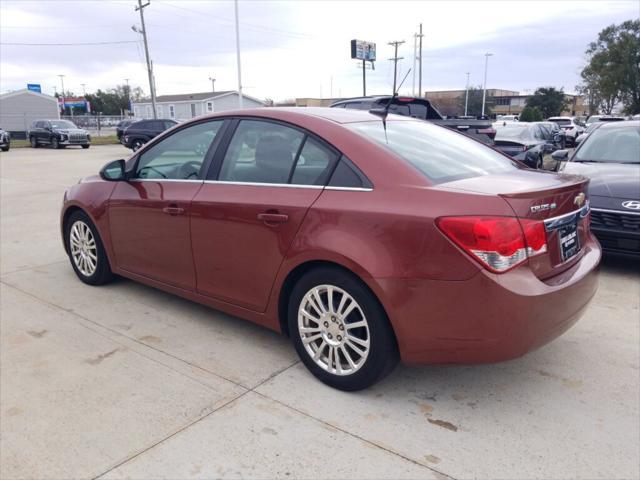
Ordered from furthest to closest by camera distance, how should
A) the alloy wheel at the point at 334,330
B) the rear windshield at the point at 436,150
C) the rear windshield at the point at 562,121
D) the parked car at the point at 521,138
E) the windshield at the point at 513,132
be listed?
1. the rear windshield at the point at 562,121
2. the windshield at the point at 513,132
3. the parked car at the point at 521,138
4. the rear windshield at the point at 436,150
5. the alloy wheel at the point at 334,330

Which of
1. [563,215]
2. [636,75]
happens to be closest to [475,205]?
Answer: [563,215]

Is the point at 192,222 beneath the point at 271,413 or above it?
above

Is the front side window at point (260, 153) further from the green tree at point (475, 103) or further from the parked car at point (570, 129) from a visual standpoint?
the green tree at point (475, 103)

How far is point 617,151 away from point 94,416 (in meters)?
6.32

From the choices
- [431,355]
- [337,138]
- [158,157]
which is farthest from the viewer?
[158,157]

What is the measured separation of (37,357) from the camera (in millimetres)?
3479

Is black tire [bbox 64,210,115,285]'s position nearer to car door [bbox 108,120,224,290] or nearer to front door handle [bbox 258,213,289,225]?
car door [bbox 108,120,224,290]

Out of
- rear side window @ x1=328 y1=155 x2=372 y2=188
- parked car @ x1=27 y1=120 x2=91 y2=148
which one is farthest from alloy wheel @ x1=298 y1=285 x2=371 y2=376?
parked car @ x1=27 y1=120 x2=91 y2=148

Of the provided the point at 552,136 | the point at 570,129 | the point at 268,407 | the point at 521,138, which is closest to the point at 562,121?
the point at 570,129

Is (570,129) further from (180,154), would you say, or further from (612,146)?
(180,154)

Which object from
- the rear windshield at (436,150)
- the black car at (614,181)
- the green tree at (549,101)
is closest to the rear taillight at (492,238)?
the rear windshield at (436,150)

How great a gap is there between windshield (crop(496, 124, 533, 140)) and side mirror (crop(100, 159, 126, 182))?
9692 millimetres

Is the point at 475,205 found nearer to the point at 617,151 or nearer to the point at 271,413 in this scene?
the point at 271,413

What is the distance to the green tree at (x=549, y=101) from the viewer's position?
216 ft
